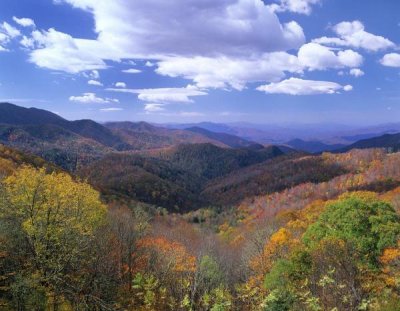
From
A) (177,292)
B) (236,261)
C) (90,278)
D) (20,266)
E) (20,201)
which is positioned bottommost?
(236,261)

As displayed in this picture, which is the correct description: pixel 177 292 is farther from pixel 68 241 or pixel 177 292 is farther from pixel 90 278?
pixel 68 241

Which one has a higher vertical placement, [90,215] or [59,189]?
[59,189]

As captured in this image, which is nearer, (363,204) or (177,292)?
(177,292)

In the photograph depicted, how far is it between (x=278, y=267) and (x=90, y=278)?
1714cm

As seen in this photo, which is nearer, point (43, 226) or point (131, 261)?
point (43, 226)

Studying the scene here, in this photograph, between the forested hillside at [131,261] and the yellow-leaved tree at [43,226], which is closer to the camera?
the forested hillside at [131,261]

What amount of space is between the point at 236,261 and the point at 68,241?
38999 millimetres

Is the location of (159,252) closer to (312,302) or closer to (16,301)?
(16,301)

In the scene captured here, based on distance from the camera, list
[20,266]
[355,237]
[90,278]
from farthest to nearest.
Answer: [355,237], [90,278], [20,266]

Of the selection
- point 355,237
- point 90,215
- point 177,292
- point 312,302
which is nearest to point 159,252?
point 177,292

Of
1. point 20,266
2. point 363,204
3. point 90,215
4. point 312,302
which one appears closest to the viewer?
point 312,302

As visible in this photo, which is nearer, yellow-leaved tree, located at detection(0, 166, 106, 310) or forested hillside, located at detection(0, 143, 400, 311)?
forested hillside, located at detection(0, 143, 400, 311)

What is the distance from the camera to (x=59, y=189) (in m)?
30.2

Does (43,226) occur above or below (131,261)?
above
